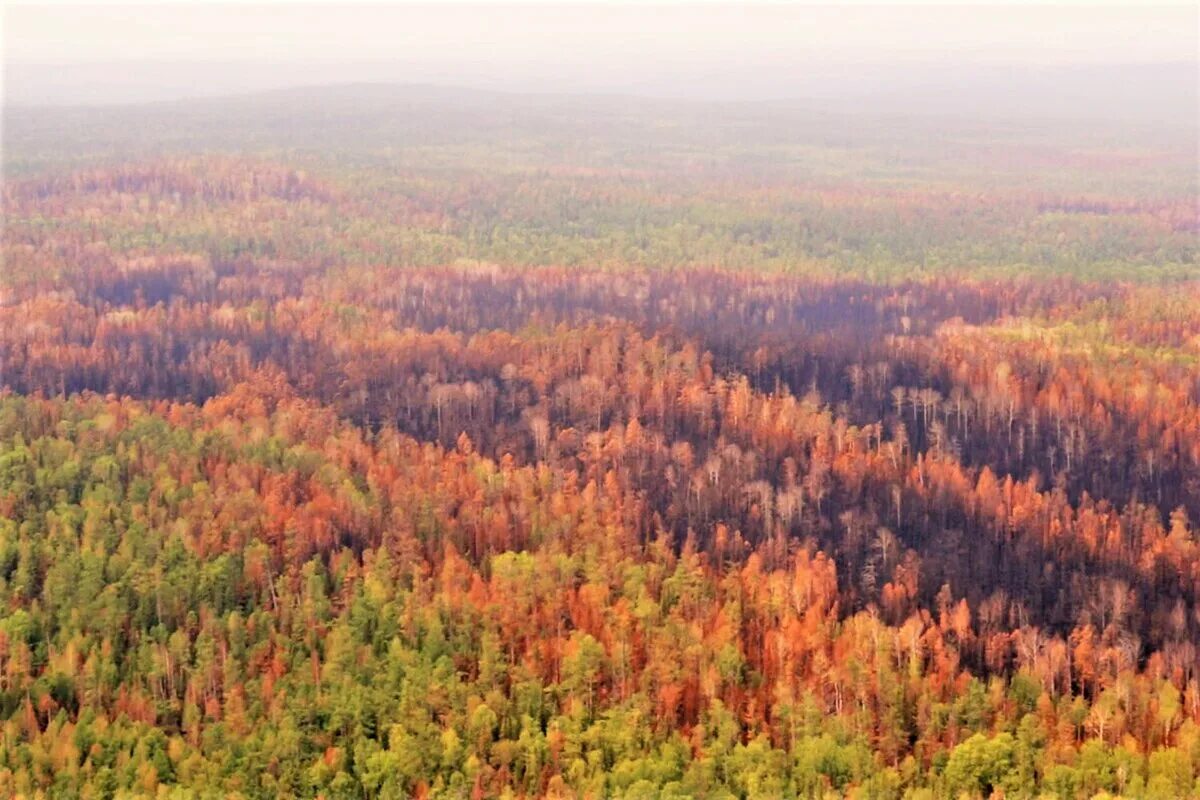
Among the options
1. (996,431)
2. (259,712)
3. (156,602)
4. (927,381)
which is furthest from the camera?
(927,381)

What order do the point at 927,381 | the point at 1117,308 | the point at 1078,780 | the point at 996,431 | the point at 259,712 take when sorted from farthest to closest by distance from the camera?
the point at 1117,308, the point at 927,381, the point at 996,431, the point at 259,712, the point at 1078,780

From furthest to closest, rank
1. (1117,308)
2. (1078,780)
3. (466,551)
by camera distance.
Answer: (1117,308) → (466,551) → (1078,780)

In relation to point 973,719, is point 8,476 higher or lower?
higher

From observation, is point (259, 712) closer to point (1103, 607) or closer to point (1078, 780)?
point (1078, 780)

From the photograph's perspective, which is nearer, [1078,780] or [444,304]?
[1078,780]

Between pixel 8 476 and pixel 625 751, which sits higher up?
pixel 8 476

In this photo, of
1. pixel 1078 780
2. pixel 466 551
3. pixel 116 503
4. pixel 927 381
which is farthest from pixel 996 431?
pixel 116 503

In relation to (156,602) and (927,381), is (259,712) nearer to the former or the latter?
(156,602)

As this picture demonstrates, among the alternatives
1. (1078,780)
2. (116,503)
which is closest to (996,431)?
(1078,780)

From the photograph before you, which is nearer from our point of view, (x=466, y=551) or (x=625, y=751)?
(x=625, y=751)
